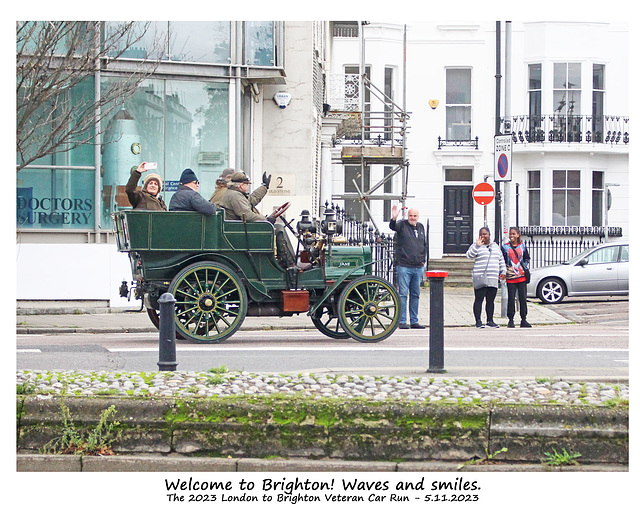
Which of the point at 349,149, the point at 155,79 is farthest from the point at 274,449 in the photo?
the point at 349,149

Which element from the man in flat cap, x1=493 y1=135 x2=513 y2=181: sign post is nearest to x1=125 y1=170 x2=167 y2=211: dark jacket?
the man in flat cap

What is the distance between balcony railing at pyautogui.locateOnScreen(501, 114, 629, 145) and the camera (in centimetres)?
3002

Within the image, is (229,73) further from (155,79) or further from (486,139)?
(486,139)

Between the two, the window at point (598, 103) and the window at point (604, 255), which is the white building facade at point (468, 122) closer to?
the window at point (598, 103)

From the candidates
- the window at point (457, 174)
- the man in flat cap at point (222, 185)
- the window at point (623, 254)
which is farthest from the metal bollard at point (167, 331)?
the window at point (457, 174)

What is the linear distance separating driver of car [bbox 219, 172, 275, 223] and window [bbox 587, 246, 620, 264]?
41.4ft

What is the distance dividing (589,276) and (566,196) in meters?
8.85

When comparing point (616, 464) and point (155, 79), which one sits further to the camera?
point (155, 79)

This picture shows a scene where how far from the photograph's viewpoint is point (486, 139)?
30.2 metres

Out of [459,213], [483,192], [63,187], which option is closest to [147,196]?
[63,187]

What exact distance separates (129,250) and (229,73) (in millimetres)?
8542

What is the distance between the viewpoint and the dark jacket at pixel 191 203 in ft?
36.8
